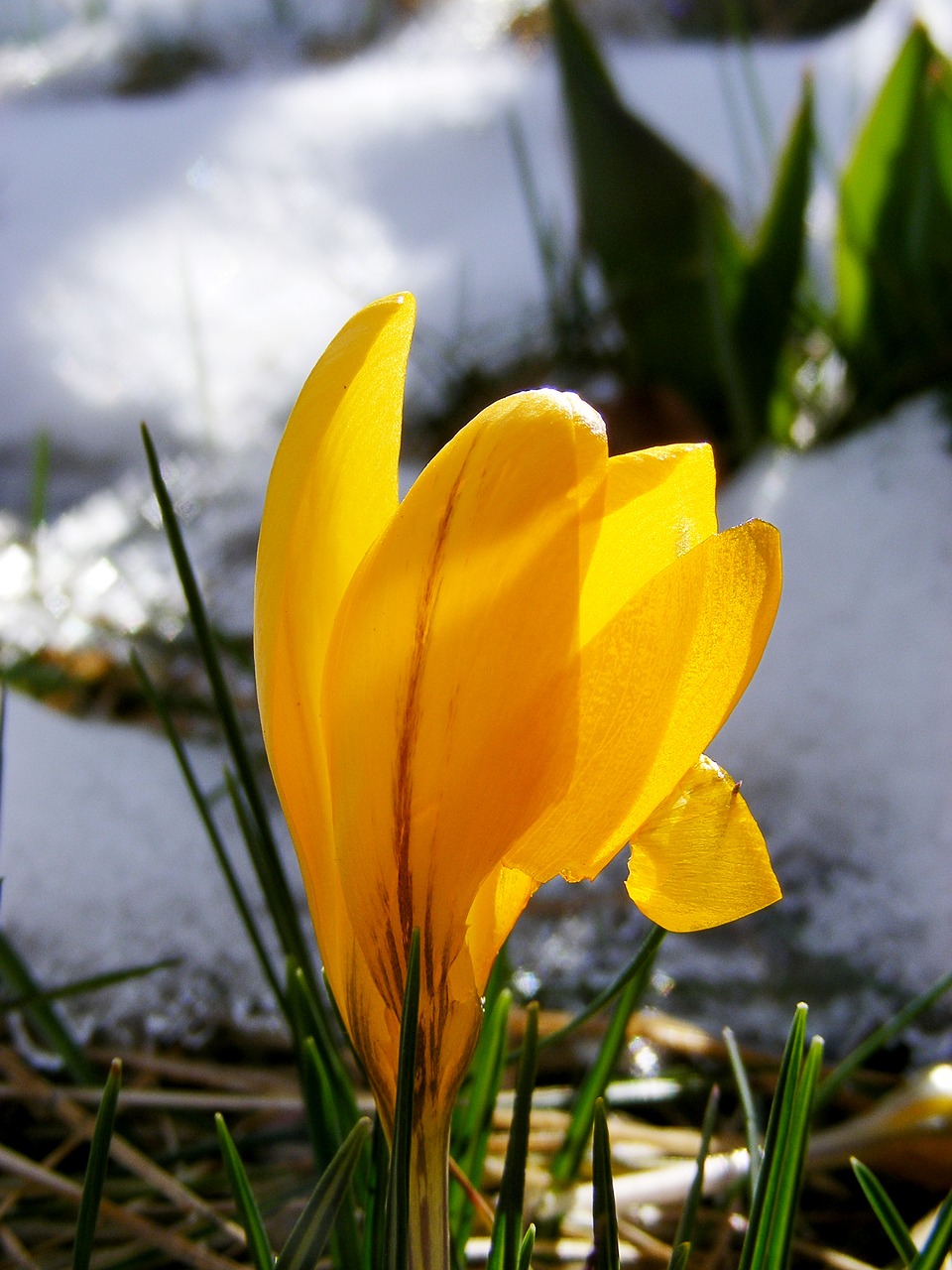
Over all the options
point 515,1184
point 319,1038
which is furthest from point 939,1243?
point 319,1038

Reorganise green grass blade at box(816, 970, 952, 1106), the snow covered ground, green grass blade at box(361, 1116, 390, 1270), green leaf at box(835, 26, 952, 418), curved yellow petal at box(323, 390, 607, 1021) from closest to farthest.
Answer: curved yellow petal at box(323, 390, 607, 1021) < green grass blade at box(361, 1116, 390, 1270) < green grass blade at box(816, 970, 952, 1106) < the snow covered ground < green leaf at box(835, 26, 952, 418)

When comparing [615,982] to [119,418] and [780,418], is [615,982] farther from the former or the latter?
[119,418]

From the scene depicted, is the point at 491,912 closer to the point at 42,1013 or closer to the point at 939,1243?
the point at 939,1243

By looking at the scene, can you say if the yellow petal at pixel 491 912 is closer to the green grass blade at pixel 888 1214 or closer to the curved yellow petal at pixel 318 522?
the curved yellow petal at pixel 318 522

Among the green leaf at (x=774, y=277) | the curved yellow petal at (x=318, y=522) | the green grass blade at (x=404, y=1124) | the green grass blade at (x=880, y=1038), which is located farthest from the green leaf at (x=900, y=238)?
the green grass blade at (x=404, y=1124)

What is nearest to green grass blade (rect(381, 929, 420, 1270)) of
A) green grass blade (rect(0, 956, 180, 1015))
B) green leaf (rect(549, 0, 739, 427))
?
green grass blade (rect(0, 956, 180, 1015))

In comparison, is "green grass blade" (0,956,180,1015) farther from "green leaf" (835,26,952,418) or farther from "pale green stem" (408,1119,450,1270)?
"green leaf" (835,26,952,418)

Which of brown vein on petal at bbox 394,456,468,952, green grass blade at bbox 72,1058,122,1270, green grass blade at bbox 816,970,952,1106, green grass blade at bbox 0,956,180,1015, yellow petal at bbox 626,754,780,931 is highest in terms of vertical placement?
brown vein on petal at bbox 394,456,468,952
